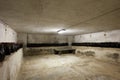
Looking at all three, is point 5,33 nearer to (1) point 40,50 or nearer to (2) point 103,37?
(1) point 40,50

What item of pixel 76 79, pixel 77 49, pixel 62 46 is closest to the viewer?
pixel 76 79

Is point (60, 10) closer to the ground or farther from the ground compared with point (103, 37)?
farther from the ground

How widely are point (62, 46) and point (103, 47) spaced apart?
178 inches

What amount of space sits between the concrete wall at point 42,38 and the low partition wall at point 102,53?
7.49 ft

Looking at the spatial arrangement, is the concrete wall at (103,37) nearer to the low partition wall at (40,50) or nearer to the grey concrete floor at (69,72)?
the grey concrete floor at (69,72)

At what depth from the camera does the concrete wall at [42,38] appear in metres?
8.57

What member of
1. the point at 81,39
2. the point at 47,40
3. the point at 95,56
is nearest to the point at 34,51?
the point at 47,40

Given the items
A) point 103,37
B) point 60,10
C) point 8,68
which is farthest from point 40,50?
point 8,68

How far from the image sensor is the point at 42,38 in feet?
30.5

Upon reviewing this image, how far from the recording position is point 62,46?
9.77 metres

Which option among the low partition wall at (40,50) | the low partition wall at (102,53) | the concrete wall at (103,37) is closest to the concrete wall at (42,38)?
the low partition wall at (40,50)

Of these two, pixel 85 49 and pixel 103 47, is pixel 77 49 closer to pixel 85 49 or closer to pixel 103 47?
pixel 85 49

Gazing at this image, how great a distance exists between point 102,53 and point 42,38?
595cm

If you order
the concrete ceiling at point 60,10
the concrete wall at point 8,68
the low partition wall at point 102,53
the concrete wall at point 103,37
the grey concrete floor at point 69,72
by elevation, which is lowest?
the grey concrete floor at point 69,72
